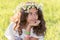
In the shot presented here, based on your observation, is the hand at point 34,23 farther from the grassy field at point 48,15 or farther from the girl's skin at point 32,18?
the grassy field at point 48,15

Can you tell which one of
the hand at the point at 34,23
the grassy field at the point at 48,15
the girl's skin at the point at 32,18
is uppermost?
the girl's skin at the point at 32,18

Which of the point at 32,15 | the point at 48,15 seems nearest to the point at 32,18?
the point at 32,15

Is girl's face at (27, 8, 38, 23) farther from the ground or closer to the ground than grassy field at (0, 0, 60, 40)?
farther from the ground

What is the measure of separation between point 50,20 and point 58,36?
396 mm

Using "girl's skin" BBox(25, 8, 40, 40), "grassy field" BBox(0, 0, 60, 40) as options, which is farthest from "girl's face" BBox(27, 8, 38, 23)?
"grassy field" BBox(0, 0, 60, 40)

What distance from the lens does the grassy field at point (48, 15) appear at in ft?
12.1

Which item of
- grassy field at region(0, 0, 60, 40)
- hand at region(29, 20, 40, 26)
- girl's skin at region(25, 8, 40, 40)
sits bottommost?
grassy field at region(0, 0, 60, 40)

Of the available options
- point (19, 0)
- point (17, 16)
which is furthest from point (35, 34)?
point (19, 0)

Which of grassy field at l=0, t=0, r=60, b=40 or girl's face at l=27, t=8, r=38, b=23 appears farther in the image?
grassy field at l=0, t=0, r=60, b=40

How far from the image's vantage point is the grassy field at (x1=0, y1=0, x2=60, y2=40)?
12.1ft

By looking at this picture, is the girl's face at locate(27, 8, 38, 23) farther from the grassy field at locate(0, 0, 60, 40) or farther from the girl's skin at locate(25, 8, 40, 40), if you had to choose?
the grassy field at locate(0, 0, 60, 40)

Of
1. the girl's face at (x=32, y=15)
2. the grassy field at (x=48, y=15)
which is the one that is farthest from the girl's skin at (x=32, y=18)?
the grassy field at (x=48, y=15)

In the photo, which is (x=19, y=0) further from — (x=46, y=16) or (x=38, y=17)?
(x=38, y=17)

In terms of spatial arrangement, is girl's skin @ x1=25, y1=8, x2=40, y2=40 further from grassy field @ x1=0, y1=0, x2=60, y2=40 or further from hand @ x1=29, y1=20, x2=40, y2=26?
grassy field @ x1=0, y1=0, x2=60, y2=40
